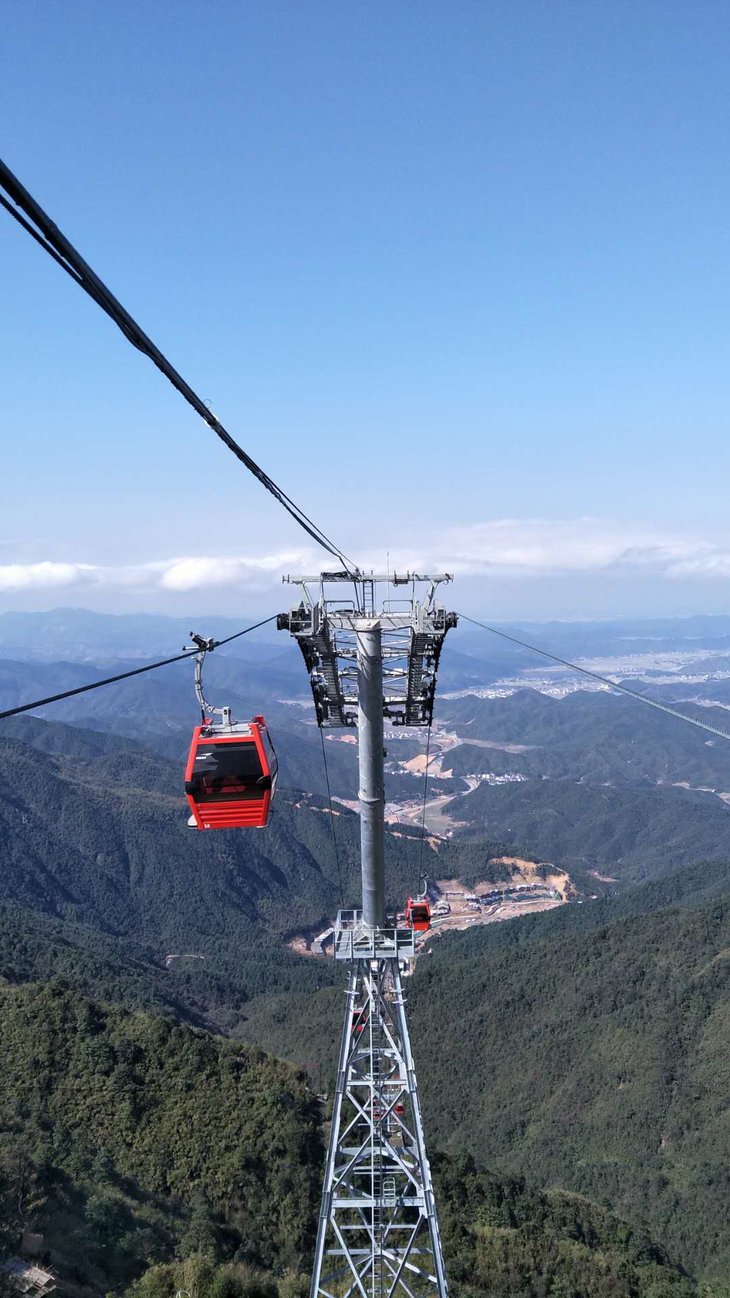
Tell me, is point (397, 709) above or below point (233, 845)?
above

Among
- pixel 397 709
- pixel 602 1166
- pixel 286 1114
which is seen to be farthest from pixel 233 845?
pixel 397 709

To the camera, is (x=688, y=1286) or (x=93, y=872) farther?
(x=93, y=872)

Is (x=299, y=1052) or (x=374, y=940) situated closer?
(x=374, y=940)

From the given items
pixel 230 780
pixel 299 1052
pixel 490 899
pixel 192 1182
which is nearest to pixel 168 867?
pixel 490 899

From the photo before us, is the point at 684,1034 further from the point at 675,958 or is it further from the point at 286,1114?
the point at 286,1114

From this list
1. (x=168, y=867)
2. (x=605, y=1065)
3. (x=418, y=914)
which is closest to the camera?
(x=418, y=914)

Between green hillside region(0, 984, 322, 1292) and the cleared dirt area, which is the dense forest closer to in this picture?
green hillside region(0, 984, 322, 1292)

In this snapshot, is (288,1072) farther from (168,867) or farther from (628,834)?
(628,834)

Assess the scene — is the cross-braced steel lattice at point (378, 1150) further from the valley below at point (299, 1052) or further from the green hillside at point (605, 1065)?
the green hillside at point (605, 1065)
